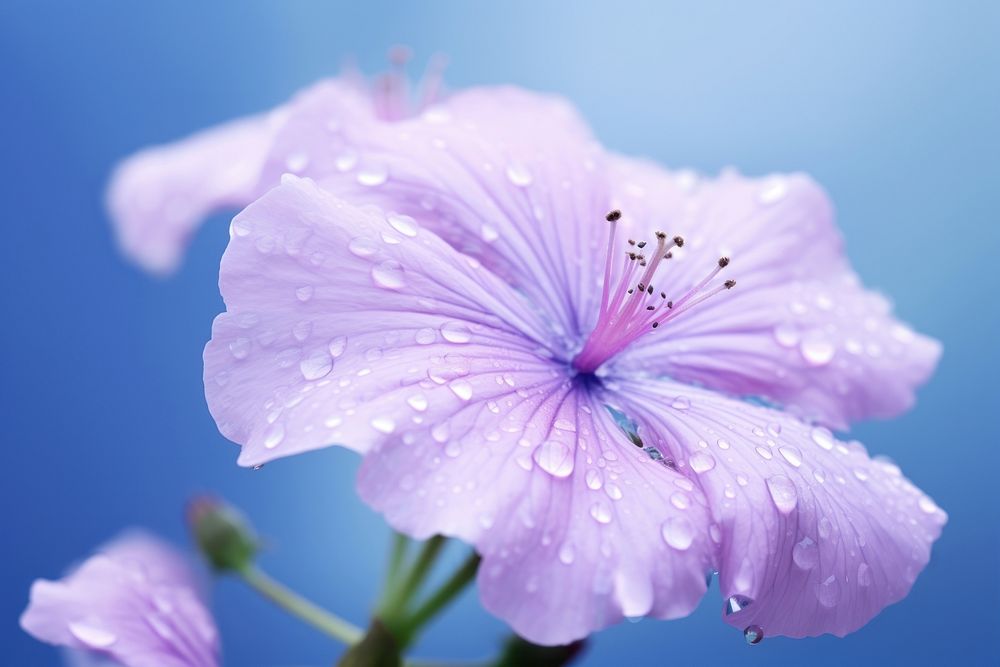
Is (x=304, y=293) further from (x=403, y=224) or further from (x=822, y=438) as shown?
(x=822, y=438)

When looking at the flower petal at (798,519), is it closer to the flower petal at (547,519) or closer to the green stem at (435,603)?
the flower petal at (547,519)

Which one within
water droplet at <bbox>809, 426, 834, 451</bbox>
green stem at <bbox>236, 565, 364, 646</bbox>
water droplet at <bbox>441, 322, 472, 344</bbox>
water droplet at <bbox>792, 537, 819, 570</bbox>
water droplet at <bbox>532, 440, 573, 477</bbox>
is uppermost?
water droplet at <bbox>809, 426, 834, 451</bbox>

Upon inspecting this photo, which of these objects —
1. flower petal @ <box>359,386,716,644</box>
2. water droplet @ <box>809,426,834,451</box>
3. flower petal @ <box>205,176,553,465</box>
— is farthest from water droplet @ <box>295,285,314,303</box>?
water droplet @ <box>809,426,834,451</box>

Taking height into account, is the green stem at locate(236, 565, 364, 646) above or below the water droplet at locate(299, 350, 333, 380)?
below

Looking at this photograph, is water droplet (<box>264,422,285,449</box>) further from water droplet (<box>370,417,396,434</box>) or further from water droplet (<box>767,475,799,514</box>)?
water droplet (<box>767,475,799,514</box>)

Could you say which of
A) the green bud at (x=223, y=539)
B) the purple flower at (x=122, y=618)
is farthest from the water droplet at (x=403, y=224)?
the green bud at (x=223, y=539)

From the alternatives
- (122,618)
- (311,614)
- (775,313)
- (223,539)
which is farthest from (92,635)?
(775,313)

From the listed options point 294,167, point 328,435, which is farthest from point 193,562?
point 328,435

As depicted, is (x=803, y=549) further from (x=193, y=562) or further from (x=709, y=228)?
(x=193, y=562)
